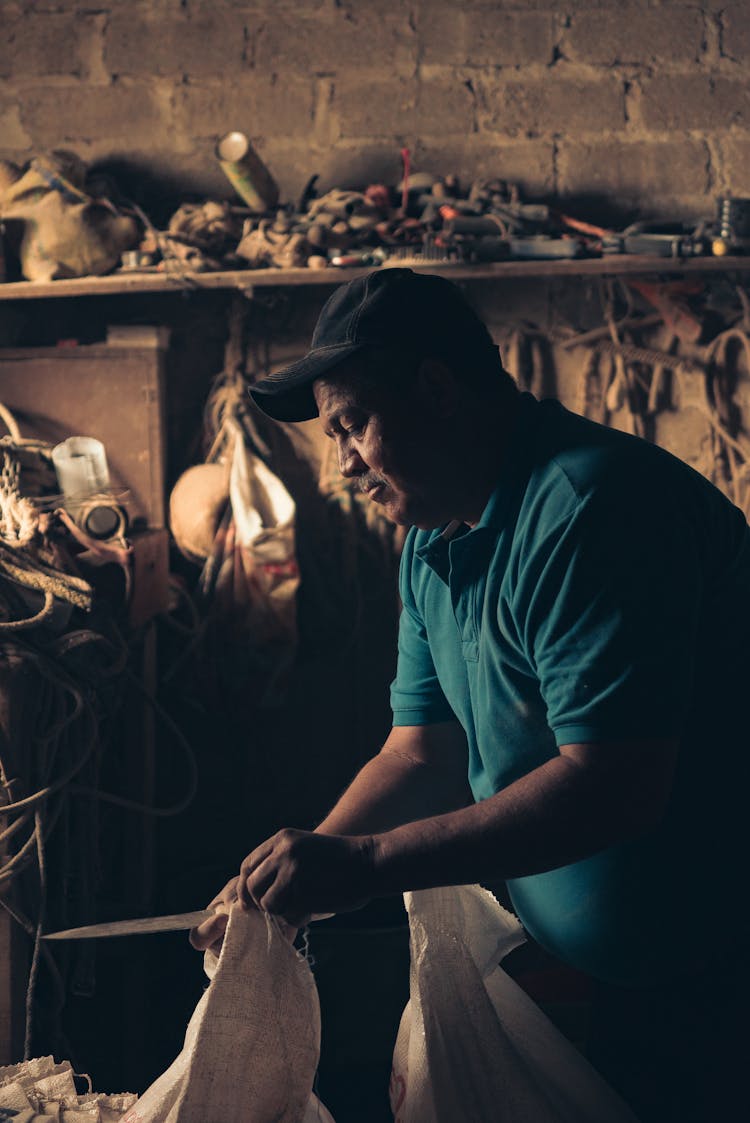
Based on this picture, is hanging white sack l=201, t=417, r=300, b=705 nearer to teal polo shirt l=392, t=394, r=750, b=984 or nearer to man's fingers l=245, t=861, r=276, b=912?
teal polo shirt l=392, t=394, r=750, b=984

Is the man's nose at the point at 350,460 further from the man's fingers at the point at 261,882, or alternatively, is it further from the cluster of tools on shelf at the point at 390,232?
the cluster of tools on shelf at the point at 390,232

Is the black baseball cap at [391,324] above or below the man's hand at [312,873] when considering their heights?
above

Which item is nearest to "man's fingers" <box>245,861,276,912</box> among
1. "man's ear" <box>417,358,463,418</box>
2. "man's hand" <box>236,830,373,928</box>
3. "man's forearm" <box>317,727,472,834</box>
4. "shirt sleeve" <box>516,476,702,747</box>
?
"man's hand" <box>236,830,373,928</box>

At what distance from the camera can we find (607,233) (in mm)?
3510

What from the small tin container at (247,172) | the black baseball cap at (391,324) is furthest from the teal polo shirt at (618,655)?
the small tin container at (247,172)

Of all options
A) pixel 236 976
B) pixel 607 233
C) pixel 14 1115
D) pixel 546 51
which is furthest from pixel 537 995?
pixel 546 51

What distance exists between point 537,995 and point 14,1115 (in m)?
1.36

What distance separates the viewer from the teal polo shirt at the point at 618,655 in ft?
4.18

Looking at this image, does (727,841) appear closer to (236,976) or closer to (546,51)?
(236,976)

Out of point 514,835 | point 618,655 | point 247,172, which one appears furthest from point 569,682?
point 247,172

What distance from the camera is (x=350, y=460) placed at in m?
1.54

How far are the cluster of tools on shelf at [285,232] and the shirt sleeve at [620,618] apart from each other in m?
2.18

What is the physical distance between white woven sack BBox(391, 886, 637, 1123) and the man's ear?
667 mm

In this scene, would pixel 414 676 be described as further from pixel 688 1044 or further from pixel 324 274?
pixel 324 274
